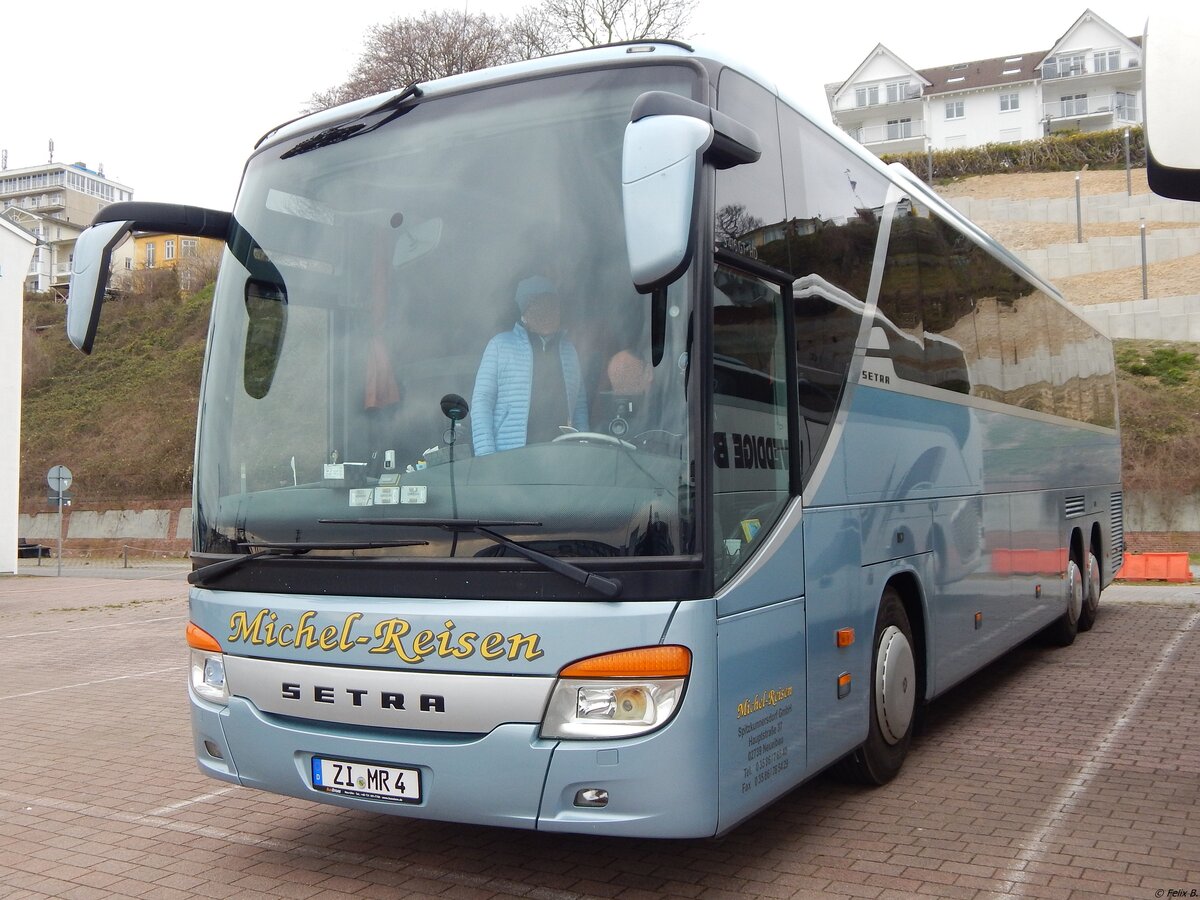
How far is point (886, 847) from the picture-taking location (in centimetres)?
525

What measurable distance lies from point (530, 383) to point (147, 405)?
5190cm

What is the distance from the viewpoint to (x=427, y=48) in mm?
44750

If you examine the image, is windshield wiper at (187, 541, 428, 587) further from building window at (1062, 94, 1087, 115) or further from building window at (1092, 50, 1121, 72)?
building window at (1092, 50, 1121, 72)

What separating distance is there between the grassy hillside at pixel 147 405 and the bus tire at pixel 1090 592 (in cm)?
1781

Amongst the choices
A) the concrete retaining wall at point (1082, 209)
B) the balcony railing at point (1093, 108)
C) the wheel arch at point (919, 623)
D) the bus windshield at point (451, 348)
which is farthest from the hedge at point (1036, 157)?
the bus windshield at point (451, 348)

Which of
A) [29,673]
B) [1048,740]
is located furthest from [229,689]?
[29,673]

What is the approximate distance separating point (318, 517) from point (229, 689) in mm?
876

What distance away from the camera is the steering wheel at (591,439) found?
4258 millimetres

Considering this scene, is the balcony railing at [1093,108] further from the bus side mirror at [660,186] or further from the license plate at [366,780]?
the license plate at [366,780]

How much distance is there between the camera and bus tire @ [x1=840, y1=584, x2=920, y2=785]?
6.03 metres

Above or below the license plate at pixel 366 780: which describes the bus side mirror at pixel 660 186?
above

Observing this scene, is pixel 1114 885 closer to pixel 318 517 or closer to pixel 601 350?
pixel 601 350

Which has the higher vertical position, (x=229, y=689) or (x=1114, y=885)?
(x=229, y=689)

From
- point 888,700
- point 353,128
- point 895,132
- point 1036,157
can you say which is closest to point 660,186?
point 353,128
